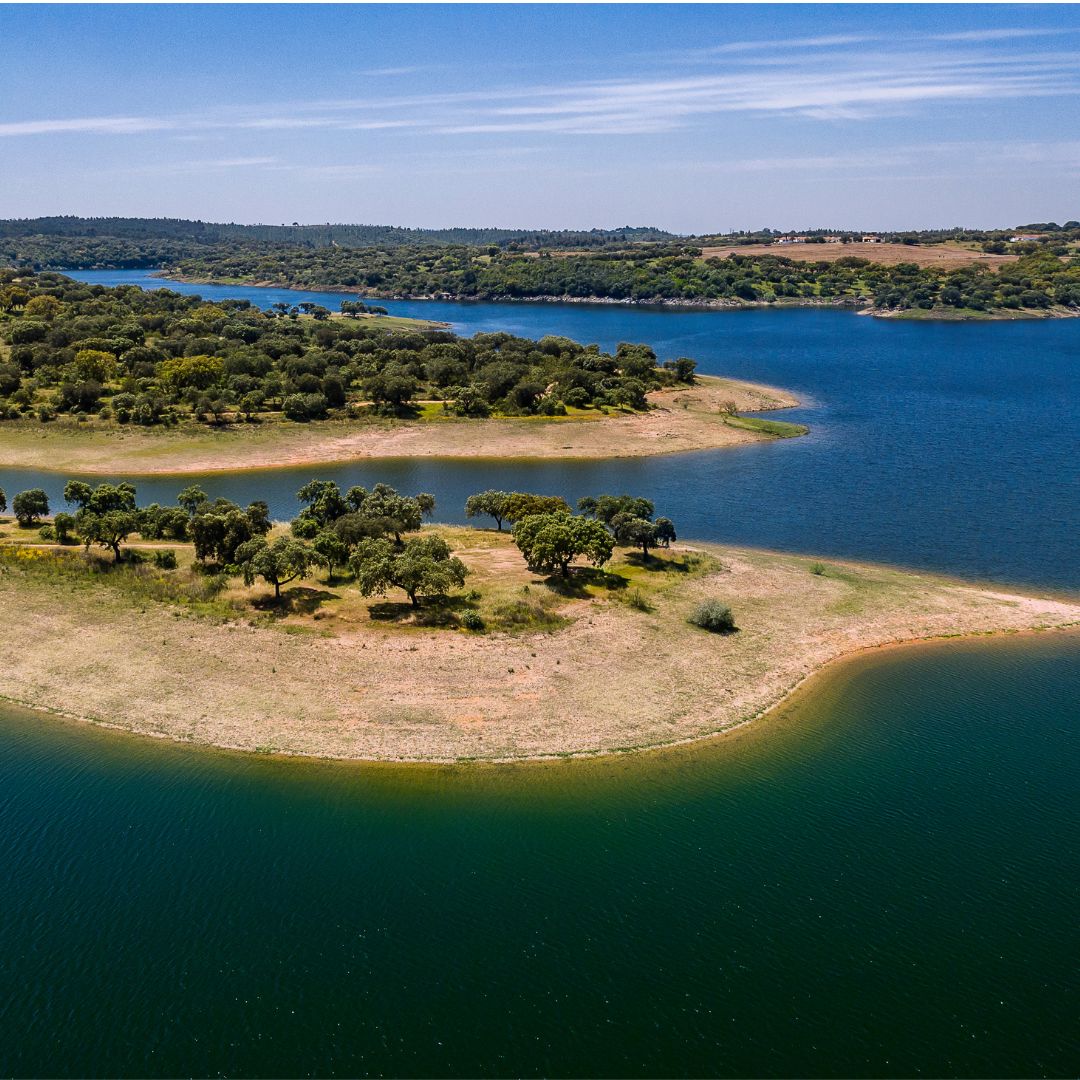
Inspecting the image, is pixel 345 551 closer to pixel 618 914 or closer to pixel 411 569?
pixel 411 569

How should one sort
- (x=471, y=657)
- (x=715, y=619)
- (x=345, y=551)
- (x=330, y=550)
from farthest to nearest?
(x=345, y=551), (x=330, y=550), (x=715, y=619), (x=471, y=657)

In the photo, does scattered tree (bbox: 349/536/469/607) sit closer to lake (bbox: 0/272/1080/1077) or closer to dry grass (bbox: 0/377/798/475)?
lake (bbox: 0/272/1080/1077)

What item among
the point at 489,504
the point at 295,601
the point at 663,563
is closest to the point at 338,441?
the point at 489,504

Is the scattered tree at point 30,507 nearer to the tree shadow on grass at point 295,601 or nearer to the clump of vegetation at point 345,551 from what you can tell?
the clump of vegetation at point 345,551

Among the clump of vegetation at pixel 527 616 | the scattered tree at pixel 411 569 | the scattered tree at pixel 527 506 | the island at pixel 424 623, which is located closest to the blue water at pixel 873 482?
the island at pixel 424 623

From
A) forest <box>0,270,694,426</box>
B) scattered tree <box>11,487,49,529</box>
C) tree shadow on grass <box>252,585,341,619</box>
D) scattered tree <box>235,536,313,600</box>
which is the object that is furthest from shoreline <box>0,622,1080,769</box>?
forest <box>0,270,694,426</box>
